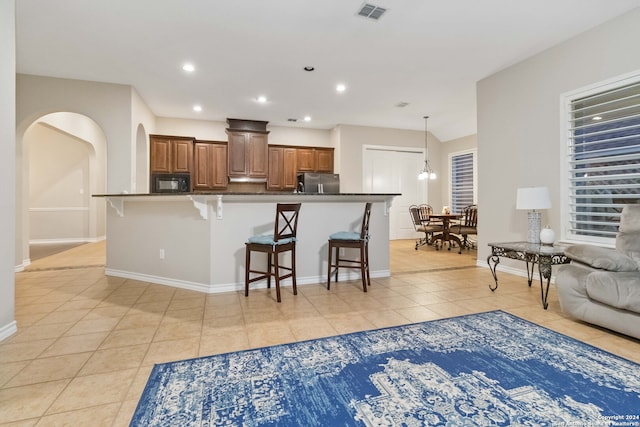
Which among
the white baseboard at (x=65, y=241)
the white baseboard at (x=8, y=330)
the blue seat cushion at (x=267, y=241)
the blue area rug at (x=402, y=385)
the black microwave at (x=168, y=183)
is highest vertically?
the black microwave at (x=168, y=183)

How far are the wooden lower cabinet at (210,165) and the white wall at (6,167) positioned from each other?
4220mm

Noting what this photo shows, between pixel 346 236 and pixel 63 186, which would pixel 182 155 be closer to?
pixel 63 186

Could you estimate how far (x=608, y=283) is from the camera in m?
2.24

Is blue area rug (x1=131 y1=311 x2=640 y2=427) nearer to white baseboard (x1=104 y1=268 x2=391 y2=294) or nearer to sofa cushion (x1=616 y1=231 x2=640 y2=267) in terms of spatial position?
sofa cushion (x1=616 y1=231 x2=640 y2=267)

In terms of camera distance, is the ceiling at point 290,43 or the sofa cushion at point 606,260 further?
the ceiling at point 290,43

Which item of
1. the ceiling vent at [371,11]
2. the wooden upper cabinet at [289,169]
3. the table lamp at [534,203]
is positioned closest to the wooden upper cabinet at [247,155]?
the wooden upper cabinet at [289,169]

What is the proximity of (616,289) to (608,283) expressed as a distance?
0.06 metres

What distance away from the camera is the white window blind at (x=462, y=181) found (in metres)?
7.45

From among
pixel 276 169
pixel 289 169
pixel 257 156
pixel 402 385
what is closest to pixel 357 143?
pixel 289 169

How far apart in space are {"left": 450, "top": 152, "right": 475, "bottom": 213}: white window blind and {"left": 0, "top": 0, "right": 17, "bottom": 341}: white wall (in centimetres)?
784

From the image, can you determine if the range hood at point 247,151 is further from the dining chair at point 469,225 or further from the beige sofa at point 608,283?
the beige sofa at point 608,283

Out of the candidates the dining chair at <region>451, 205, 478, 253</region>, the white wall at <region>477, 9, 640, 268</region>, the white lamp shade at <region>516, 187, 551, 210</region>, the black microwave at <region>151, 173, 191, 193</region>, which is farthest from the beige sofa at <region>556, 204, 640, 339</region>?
the black microwave at <region>151, 173, 191, 193</region>

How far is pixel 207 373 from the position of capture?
5.87 feet

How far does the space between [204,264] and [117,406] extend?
6.53ft
